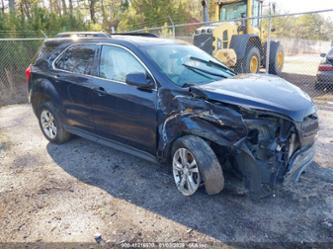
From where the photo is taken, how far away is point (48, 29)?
13602mm

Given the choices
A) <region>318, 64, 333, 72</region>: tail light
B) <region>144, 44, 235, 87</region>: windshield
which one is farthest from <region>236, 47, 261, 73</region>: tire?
<region>144, 44, 235, 87</region>: windshield

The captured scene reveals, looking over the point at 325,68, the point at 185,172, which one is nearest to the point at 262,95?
the point at 185,172

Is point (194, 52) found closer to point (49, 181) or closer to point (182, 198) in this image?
point (182, 198)

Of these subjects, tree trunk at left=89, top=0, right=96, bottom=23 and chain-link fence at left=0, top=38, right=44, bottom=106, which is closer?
chain-link fence at left=0, top=38, right=44, bottom=106

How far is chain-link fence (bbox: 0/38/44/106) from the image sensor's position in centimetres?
1082

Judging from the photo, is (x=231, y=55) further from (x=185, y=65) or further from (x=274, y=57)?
(x=185, y=65)

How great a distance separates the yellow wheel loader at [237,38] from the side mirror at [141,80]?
234 inches

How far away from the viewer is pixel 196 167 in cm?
357

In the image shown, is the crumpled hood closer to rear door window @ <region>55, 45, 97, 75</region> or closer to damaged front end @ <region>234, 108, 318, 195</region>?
damaged front end @ <region>234, 108, 318, 195</region>

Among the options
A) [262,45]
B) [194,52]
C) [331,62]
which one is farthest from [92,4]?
[194,52]

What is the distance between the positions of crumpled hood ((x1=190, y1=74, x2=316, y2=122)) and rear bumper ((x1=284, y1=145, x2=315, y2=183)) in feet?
1.40

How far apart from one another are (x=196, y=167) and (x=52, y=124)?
3118mm

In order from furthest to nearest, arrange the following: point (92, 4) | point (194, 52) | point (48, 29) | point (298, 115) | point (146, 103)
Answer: point (92, 4), point (48, 29), point (194, 52), point (146, 103), point (298, 115)

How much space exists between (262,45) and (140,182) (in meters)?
8.95
